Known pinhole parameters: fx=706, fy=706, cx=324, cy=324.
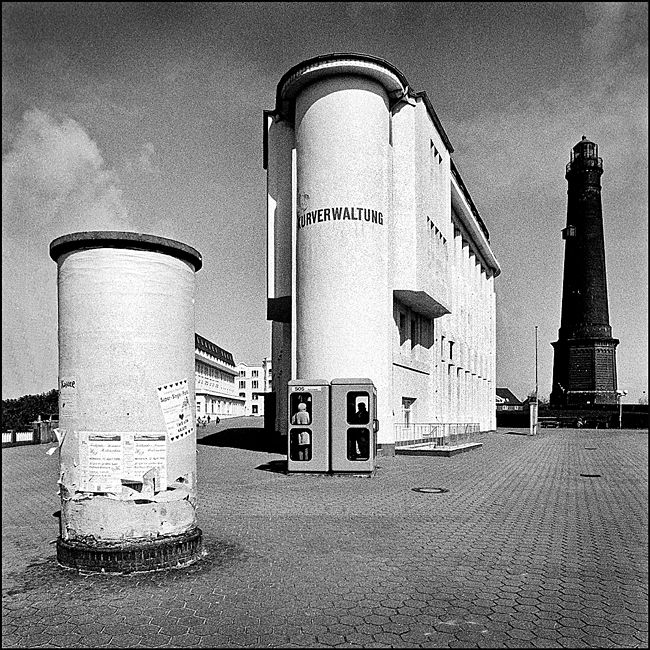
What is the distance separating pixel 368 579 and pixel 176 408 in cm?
284

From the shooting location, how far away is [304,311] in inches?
1009

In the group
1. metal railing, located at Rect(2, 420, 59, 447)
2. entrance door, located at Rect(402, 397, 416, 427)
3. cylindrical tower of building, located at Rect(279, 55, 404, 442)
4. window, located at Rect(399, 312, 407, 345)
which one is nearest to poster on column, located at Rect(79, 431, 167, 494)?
cylindrical tower of building, located at Rect(279, 55, 404, 442)

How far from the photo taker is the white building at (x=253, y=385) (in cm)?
14420

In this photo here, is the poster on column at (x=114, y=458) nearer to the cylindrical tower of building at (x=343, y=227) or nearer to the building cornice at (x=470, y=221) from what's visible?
the cylindrical tower of building at (x=343, y=227)

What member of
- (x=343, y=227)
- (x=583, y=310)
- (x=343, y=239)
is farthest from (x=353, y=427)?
(x=583, y=310)

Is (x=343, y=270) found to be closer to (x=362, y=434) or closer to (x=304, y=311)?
(x=304, y=311)

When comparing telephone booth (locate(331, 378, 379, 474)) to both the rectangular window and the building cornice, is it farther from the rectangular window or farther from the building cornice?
the building cornice

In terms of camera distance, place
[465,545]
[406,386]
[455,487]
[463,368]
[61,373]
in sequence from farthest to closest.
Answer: [463,368], [406,386], [455,487], [465,545], [61,373]

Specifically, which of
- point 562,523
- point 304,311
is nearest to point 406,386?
point 304,311

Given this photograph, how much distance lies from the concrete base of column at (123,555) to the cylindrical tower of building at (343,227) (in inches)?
685

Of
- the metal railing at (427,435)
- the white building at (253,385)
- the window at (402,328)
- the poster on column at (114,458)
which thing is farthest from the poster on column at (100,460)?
the white building at (253,385)

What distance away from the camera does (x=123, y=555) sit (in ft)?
24.0

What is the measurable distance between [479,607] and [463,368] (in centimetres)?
4067

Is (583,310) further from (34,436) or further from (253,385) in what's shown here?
(253,385)
